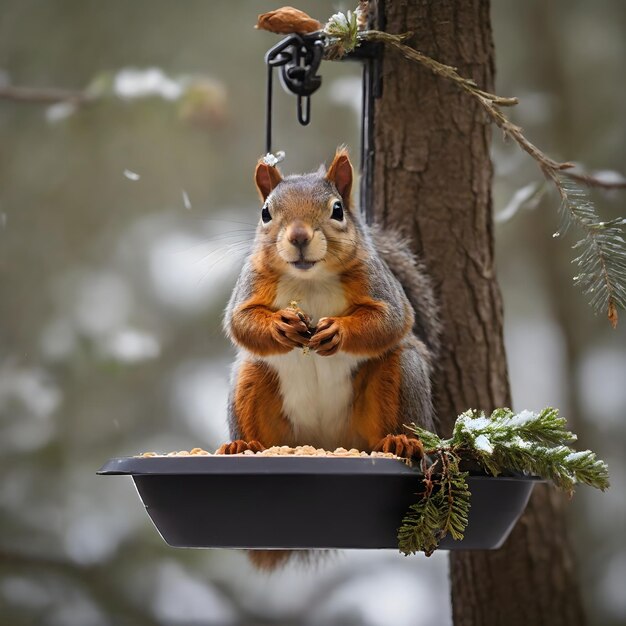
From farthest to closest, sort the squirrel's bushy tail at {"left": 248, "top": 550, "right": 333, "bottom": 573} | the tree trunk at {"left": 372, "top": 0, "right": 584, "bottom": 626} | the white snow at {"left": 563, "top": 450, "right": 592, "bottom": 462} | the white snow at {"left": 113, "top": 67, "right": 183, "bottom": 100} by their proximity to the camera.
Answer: the white snow at {"left": 113, "top": 67, "right": 183, "bottom": 100}
the tree trunk at {"left": 372, "top": 0, "right": 584, "bottom": 626}
the squirrel's bushy tail at {"left": 248, "top": 550, "right": 333, "bottom": 573}
the white snow at {"left": 563, "top": 450, "right": 592, "bottom": 462}

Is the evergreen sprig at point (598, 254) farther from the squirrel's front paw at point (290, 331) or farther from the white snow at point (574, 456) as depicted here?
the squirrel's front paw at point (290, 331)

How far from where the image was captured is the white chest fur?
119 centimetres

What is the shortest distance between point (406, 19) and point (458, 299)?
446 millimetres

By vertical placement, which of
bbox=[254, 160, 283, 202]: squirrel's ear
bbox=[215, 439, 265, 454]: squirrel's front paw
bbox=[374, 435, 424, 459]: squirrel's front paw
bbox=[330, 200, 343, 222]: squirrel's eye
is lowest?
bbox=[374, 435, 424, 459]: squirrel's front paw

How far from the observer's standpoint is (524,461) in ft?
3.50

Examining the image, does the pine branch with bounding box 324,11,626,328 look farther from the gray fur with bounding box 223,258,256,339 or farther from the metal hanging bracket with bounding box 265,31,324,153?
the gray fur with bounding box 223,258,256,339

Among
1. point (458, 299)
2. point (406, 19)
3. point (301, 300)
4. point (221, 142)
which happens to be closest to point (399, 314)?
point (301, 300)

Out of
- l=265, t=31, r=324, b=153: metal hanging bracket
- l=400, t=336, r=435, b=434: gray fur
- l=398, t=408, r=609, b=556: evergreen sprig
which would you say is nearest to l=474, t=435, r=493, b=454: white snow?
l=398, t=408, r=609, b=556: evergreen sprig

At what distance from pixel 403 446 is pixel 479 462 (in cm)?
8

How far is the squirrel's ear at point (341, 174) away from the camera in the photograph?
1.22 metres

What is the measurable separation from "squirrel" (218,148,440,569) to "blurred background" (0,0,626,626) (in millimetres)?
1101

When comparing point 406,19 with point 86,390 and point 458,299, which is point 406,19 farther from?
point 86,390

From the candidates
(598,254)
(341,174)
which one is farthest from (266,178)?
(598,254)

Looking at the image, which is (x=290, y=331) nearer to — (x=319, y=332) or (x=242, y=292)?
(x=319, y=332)
